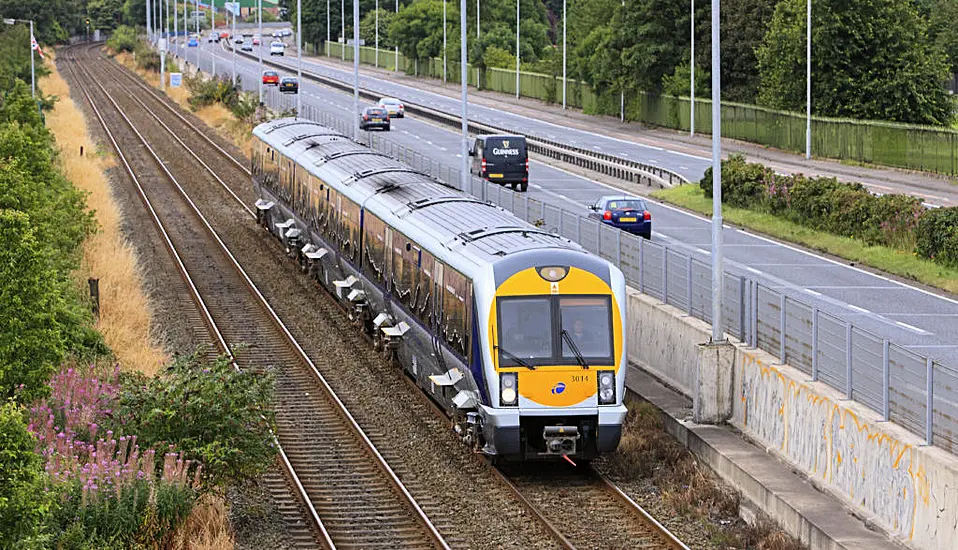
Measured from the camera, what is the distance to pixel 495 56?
113m

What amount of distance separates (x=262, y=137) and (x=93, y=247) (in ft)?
28.2

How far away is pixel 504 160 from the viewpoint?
5188cm

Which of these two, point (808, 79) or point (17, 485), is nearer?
point (17, 485)

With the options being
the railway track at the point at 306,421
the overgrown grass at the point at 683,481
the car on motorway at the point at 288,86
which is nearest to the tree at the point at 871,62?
the railway track at the point at 306,421

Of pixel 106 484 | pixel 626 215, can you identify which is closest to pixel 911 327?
pixel 626 215

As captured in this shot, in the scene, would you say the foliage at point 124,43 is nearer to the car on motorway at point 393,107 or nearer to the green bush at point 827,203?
the car on motorway at point 393,107

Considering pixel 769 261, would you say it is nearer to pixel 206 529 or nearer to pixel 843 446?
pixel 843 446

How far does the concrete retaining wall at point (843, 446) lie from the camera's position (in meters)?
14.3

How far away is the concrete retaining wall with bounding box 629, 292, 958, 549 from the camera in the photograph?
1434cm

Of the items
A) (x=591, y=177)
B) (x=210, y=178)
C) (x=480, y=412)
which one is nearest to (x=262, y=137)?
(x=210, y=178)

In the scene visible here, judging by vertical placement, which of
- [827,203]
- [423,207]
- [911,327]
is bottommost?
[911,327]

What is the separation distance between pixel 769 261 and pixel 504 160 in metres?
16.5

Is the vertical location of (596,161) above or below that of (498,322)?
above

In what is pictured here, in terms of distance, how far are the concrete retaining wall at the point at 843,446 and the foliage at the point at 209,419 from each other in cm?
627
